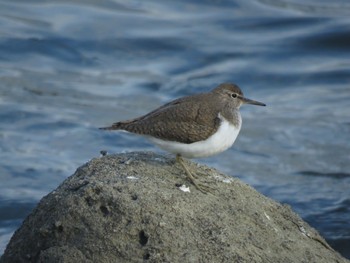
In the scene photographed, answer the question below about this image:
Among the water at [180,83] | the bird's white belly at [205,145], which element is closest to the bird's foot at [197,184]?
the bird's white belly at [205,145]

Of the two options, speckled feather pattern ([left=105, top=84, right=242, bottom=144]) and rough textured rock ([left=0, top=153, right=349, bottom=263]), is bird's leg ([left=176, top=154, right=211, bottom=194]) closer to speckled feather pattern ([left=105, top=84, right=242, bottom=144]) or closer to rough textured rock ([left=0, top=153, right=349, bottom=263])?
rough textured rock ([left=0, top=153, right=349, bottom=263])

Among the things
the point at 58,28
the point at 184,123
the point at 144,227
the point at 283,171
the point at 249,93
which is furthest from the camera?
the point at 58,28

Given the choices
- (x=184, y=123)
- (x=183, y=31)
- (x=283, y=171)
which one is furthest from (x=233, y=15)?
(x=184, y=123)

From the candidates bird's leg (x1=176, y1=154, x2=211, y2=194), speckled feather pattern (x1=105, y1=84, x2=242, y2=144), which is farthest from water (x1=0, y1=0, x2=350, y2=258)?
bird's leg (x1=176, y1=154, x2=211, y2=194)

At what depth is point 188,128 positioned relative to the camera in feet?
23.1

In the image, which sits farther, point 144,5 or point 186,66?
point 144,5

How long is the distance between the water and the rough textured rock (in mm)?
3453

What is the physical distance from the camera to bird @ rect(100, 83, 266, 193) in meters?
7.00

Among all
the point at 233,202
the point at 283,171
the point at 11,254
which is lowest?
the point at 283,171

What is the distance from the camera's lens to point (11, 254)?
6.55 m

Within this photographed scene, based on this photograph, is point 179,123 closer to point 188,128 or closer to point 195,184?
point 188,128

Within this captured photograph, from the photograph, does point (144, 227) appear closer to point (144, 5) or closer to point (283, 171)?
point (283, 171)

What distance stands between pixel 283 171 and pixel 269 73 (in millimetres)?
4415

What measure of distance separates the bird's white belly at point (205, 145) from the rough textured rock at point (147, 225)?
8.2 inches
